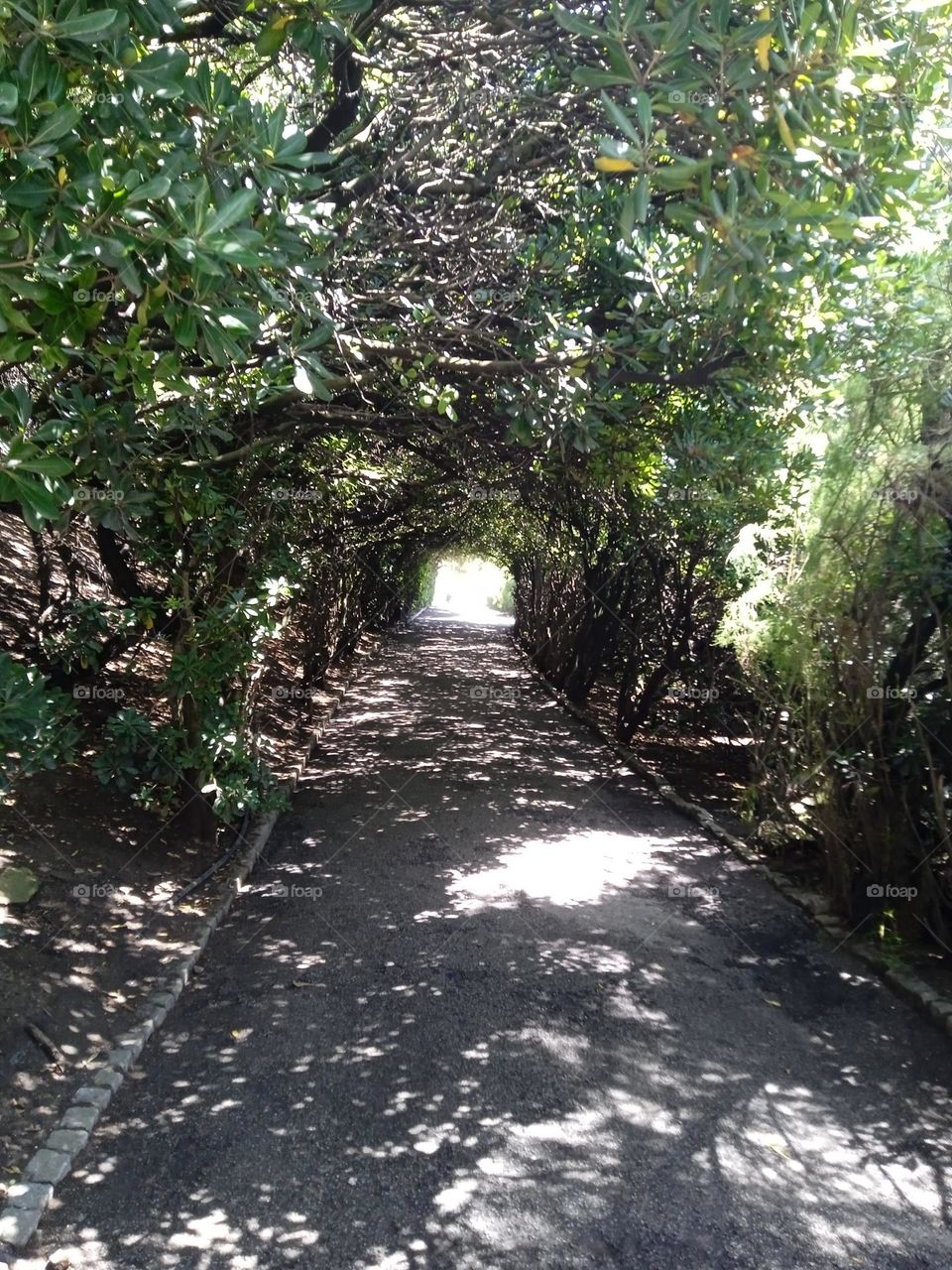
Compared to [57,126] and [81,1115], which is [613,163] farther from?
[81,1115]

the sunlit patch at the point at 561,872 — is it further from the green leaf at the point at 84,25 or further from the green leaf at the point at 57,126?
the green leaf at the point at 84,25

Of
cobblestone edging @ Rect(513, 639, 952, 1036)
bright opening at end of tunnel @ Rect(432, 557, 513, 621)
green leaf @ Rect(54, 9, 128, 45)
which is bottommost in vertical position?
bright opening at end of tunnel @ Rect(432, 557, 513, 621)

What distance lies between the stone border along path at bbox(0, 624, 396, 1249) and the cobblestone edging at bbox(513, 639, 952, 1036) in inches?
164

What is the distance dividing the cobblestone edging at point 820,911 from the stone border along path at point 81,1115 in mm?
4172

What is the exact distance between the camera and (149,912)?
634cm

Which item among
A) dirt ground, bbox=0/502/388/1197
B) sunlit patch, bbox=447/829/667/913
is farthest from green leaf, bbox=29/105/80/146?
sunlit patch, bbox=447/829/667/913

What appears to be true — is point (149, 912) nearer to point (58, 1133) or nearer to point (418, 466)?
point (58, 1133)

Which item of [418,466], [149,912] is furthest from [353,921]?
[418,466]

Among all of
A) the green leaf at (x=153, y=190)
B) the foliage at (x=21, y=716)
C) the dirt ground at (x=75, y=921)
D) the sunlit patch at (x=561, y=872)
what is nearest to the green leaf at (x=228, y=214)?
the green leaf at (x=153, y=190)

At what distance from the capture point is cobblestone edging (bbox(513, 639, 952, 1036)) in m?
5.62

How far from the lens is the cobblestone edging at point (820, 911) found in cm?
562

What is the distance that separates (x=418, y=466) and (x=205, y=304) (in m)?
9.13

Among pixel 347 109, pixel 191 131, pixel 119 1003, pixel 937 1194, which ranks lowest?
pixel 119 1003

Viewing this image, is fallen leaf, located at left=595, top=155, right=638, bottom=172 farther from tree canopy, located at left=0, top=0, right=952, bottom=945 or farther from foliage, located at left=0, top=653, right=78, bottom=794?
foliage, located at left=0, top=653, right=78, bottom=794
